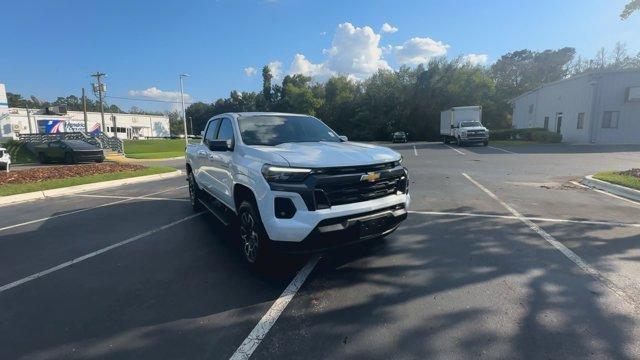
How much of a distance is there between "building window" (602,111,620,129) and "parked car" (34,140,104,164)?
37.2m

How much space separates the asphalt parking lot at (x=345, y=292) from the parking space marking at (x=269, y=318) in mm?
39

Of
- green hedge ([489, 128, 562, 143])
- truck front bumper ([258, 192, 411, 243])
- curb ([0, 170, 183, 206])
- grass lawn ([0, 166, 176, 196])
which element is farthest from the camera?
green hedge ([489, 128, 562, 143])

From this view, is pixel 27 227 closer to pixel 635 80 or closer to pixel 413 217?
pixel 413 217

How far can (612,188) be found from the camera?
9.42 m

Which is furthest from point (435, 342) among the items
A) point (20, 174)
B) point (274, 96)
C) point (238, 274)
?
point (274, 96)

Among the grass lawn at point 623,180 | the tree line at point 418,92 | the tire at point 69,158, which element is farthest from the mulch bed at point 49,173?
the tree line at point 418,92

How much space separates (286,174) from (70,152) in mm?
21196

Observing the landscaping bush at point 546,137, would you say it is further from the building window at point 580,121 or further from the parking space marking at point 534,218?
the parking space marking at point 534,218

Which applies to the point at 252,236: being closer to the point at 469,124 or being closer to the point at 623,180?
the point at 623,180

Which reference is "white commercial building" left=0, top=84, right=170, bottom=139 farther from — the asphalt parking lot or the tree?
the tree

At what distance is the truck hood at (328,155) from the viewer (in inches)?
153

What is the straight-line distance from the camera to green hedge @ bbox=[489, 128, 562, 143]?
1220 inches

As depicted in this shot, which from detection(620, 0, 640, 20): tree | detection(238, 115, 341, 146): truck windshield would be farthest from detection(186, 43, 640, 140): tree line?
detection(238, 115, 341, 146): truck windshield

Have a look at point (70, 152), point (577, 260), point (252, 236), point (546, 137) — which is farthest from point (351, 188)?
point (546, 137)
